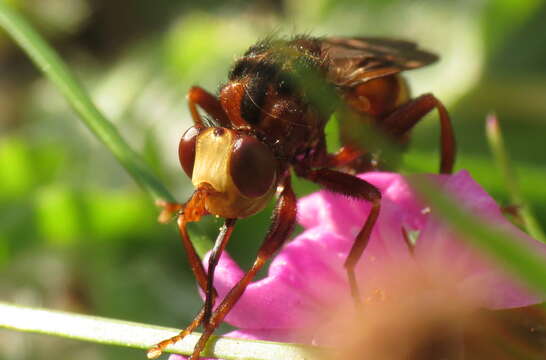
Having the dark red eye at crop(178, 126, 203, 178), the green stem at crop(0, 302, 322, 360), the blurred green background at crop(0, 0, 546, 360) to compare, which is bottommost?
the blurred green background at crop(0, 0, 546, 360)

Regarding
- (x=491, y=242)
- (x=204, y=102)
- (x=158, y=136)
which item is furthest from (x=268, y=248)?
(x=158, y=136)

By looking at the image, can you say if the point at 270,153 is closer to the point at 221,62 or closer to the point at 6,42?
the point at 221,62

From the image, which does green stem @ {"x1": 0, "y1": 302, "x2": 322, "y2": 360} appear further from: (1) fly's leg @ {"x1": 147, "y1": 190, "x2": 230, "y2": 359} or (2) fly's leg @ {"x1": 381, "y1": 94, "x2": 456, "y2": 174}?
(2) fly's leg @ {"x1": 381, "y1": 94, "x2": 456, "y2": 174}

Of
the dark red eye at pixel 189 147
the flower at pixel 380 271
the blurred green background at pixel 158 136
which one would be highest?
the dark red eye at pixel 189 147

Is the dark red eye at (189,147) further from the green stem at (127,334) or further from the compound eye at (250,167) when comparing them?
the green stem at (127,334)

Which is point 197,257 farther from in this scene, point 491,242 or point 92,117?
point 491,242

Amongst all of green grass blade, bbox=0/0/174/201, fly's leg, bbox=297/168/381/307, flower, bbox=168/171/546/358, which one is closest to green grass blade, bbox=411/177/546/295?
flower, bbox=168/171/546/358

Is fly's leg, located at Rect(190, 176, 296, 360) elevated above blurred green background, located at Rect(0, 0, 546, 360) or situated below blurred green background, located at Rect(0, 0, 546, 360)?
above

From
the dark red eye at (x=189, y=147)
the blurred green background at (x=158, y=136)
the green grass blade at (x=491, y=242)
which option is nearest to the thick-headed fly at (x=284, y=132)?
the dark red eye at (x=189, y=147)
